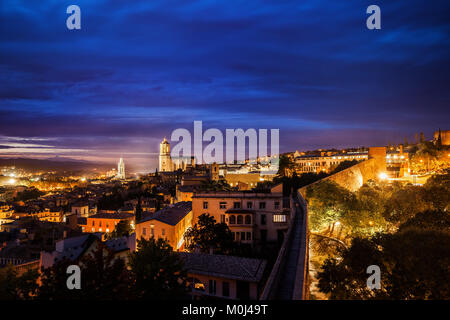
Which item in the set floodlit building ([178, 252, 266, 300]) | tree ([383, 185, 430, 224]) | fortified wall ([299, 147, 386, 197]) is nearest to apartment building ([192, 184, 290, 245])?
fortified wall ([299, 147, 386, 197])

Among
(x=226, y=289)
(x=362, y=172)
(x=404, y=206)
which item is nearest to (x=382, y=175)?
(x=362, y=172)

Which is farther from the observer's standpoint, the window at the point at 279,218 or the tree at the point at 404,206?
the window at the point at 279,218

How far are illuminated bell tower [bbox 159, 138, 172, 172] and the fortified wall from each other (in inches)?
3902

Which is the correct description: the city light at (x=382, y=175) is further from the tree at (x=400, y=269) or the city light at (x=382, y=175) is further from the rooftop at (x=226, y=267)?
the tree at (x=400, y=269)

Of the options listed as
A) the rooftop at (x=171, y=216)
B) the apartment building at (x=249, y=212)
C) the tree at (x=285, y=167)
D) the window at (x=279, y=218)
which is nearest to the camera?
the rooftop at (x=171, y=216)

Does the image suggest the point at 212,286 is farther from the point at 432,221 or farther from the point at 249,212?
the point at 432,221

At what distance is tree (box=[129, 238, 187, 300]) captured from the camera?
776 centimetres

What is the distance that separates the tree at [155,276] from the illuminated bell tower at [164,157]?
124 m

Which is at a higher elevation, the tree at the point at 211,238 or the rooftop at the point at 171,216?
the rooftop at the point at 171,216

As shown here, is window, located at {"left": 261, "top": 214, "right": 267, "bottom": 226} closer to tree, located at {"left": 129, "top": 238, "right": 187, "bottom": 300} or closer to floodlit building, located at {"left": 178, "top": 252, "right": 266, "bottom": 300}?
floodlit building, located at {"left": 178, "top": 252, "right": 266, "bottom": 300}

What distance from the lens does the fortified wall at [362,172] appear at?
107ft

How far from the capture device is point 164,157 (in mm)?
132000

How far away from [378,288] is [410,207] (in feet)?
34.9

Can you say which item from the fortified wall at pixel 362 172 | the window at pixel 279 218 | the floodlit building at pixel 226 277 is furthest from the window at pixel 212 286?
the fortified wall at pixel 362 172
